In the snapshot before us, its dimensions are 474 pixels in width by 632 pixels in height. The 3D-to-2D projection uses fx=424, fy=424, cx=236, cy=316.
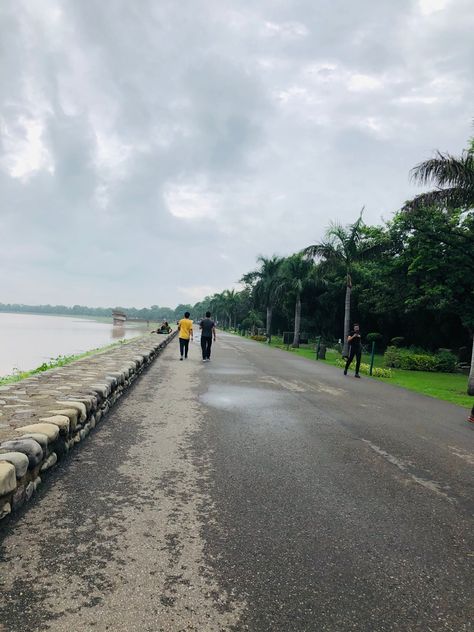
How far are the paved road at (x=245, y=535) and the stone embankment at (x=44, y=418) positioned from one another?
7.9 inches

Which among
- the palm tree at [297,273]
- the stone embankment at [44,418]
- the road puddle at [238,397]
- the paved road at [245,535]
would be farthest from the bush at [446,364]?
the stone embankment at [44,418]

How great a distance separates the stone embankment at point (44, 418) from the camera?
132 inches

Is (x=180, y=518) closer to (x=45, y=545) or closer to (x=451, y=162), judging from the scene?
(x=45, y=545)

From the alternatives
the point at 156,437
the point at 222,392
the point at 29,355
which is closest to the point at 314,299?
the point at 29,355

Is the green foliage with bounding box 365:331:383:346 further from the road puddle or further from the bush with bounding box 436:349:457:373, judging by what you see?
the road puddle

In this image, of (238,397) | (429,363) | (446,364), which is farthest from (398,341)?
(238,397)

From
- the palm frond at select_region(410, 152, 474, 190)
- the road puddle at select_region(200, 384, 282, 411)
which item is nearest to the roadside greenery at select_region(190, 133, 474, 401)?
the palm frond at select_region(410, 152, 474, 190)

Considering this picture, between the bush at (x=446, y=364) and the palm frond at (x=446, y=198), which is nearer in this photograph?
the palm frond at (x=446, y=198)

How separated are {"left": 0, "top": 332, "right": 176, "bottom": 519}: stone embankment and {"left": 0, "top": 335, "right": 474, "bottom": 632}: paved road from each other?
0.20m

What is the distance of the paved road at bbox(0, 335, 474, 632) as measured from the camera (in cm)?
227

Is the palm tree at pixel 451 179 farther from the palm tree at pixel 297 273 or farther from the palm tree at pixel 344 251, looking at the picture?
the palm tree at pixel 297 273

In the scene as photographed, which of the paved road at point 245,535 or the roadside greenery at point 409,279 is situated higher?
the roadside greenery at point 409,279

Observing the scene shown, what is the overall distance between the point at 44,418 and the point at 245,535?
2802mm

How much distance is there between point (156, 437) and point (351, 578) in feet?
11.6
